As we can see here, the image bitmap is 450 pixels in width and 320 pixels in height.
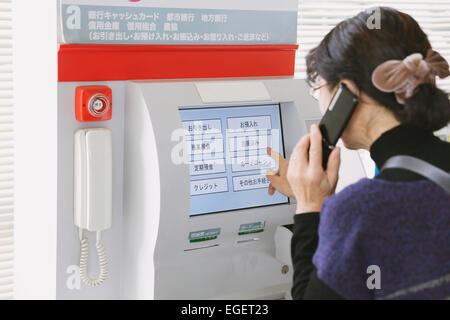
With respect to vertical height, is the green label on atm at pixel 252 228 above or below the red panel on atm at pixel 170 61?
below

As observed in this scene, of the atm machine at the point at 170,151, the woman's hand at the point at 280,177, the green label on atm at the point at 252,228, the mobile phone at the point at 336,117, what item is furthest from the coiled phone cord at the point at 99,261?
the mobile phone at the point at 336,117

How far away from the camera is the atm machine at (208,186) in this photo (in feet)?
5.16

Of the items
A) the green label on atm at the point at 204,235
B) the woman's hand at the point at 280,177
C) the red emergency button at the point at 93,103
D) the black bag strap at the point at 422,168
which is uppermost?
the red emergency button at the point at 93,103

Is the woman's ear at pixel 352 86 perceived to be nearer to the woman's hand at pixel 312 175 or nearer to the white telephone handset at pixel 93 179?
the woman's hand at pixel 312 175

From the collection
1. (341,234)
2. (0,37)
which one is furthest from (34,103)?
(341,234)

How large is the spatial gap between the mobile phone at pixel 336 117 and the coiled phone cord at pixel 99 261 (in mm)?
665

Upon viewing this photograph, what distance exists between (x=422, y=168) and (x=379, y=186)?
115mm

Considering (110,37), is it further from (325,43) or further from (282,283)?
(282,283)

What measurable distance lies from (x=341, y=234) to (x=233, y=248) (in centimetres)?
62

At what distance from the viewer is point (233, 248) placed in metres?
1.75

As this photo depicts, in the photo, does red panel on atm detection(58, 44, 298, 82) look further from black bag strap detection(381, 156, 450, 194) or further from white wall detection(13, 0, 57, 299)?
black bag strap detection(381, 156, 450, 194)

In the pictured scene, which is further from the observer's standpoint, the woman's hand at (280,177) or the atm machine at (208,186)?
the woman's hand at (280,177)

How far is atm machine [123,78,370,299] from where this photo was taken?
5.16ft

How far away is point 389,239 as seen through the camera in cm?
116
